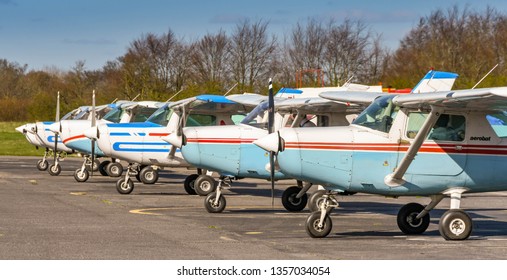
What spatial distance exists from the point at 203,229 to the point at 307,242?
2.16m

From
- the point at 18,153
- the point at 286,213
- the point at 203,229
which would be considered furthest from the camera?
the point at 18,153

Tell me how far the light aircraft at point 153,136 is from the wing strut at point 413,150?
29.6 feet

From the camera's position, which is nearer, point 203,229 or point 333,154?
point 333,154

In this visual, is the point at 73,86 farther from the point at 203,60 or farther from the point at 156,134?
the point at 156,134

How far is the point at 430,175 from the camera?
46.3ft

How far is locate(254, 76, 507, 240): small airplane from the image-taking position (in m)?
13.8

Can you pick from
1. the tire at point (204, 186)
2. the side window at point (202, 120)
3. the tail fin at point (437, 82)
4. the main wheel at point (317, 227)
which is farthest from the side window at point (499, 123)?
the side window at point (202, 120)

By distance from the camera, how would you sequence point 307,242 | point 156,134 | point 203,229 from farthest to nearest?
1. point 156,134
2. point 203,229
3. point 307,242

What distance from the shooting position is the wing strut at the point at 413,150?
1373 centimetres

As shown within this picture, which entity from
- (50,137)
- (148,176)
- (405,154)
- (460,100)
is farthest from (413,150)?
(50,137)

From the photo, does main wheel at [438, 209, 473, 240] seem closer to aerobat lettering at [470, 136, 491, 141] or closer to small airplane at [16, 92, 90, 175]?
aerobat lettering at [470, 136, 491, 141]

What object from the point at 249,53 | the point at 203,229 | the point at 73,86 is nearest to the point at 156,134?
the point at 203,229

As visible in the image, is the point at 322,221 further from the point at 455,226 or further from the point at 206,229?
the point at 206,229

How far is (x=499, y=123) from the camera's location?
15.4 m
